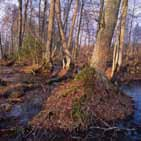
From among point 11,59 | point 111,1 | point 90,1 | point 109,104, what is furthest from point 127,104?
point 90,1

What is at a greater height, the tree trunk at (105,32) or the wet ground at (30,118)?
the tree trunk at (105,32)

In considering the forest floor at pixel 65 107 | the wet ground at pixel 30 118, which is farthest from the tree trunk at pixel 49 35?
the forest floor at pixel 65 107

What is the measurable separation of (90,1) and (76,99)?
2020 cm

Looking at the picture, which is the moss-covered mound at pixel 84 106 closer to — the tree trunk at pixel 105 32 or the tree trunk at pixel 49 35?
the tree trunk at pixel 105 32

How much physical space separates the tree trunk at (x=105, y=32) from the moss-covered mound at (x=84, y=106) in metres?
0.50

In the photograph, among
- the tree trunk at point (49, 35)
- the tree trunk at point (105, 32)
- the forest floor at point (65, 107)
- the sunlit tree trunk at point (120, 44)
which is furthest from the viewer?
the sunlit tree trunk at point (120, 44)

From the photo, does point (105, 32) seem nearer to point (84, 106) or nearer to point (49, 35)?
point (84, 106)

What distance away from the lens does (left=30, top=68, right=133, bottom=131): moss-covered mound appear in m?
6.88

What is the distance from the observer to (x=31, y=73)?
1573 centimetres

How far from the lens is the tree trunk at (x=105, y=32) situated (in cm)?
864

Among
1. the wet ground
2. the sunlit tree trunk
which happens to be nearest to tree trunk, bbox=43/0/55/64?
the sunlit tree trunk

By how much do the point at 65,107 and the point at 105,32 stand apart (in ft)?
10.0

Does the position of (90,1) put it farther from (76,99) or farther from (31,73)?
(76,99)

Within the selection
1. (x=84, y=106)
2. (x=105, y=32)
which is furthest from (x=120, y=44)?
(x=84, y=106)
